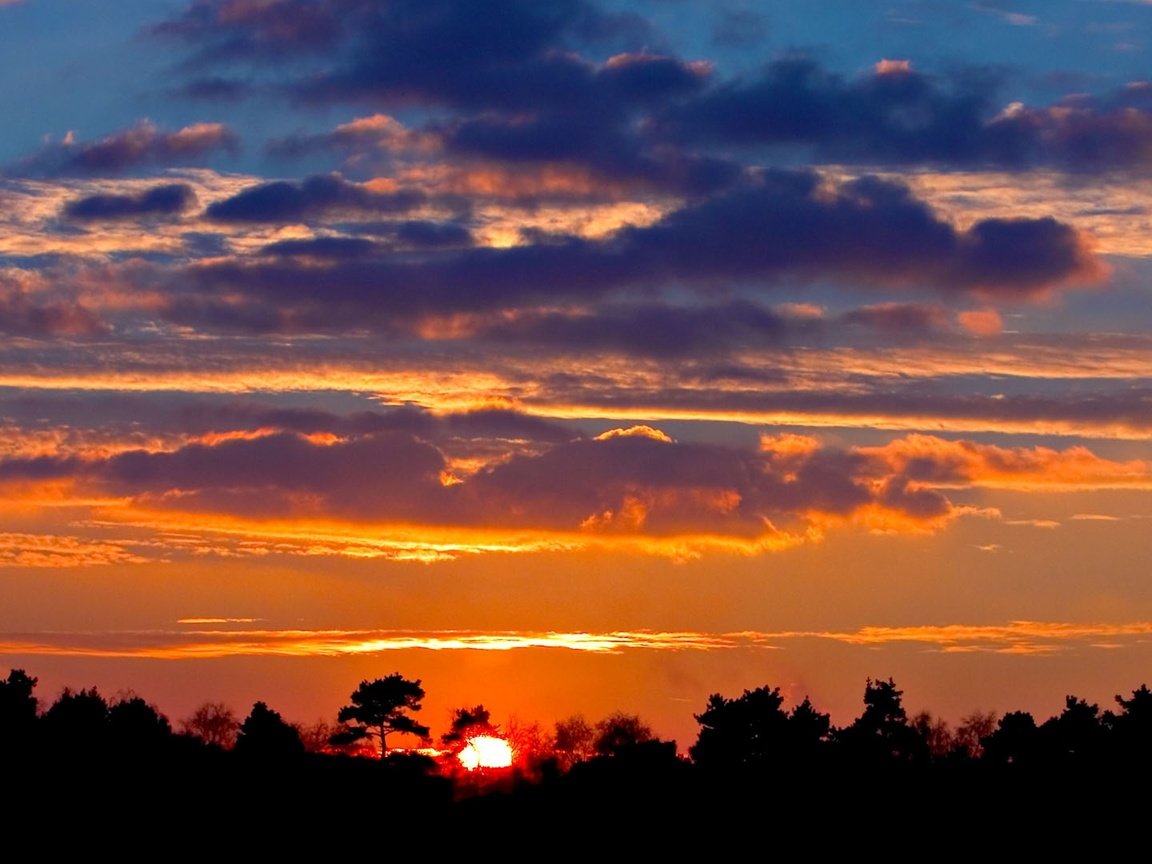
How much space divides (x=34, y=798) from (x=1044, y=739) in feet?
243

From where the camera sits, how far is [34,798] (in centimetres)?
11225

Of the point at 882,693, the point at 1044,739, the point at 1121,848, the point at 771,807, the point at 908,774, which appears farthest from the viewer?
the point at 882,693

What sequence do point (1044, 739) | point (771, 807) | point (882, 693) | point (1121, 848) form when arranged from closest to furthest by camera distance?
1. point (1121, 848)
2. point (771, 807)
3. point (1044, 739)
4. point (882, 693)

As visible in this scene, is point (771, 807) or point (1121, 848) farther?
point (771, 807)

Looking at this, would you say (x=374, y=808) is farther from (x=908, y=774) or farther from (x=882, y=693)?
(x=882, y=693)

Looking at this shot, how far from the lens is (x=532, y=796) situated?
124688mm

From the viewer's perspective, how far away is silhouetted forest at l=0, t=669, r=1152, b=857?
11275 cm

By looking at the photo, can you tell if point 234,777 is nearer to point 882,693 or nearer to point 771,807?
point 771,807

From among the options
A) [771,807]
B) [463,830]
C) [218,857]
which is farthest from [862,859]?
[218,857]

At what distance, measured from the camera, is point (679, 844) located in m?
115

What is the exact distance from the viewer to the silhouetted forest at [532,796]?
113 meters

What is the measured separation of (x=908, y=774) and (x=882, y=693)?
34069 millimetres

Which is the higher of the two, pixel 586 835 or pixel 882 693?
pixel 882 693

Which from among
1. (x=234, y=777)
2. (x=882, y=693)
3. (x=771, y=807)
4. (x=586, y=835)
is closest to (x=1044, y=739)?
(x=882, y=693)
